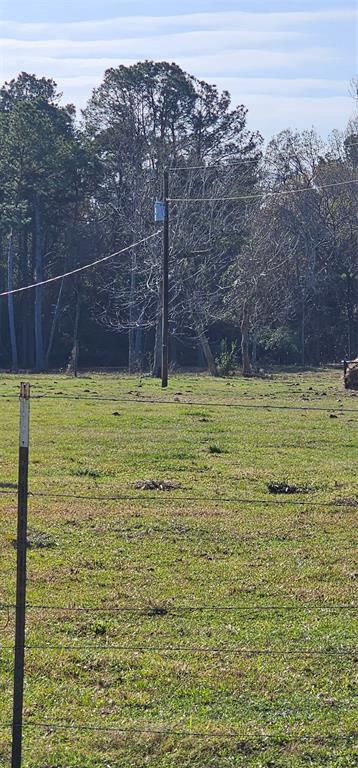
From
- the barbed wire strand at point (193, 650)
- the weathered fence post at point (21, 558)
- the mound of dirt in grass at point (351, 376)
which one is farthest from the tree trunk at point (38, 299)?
the weathered fence post at point (21, 558)

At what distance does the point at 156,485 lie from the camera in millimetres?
14297

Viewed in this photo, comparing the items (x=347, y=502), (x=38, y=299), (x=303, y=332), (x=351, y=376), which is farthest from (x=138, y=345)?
(x=347, y=502)

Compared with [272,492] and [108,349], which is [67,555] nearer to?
[272,492]

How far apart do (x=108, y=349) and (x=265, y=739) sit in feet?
160

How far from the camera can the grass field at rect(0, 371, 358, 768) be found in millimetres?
6137

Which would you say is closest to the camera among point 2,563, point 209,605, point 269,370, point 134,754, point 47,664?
point 134,754

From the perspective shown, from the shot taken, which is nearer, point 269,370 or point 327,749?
point 327,749

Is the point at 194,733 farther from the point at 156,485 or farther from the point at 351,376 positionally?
the point at 351,376

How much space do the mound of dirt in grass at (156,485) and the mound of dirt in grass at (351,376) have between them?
16.9 meters

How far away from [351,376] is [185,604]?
22.5 metres

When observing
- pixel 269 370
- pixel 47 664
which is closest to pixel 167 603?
pixel 47 664

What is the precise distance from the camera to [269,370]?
46.9m

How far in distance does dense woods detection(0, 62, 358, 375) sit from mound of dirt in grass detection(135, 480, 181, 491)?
3131 centimetres

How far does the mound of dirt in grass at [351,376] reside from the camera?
3067cm
